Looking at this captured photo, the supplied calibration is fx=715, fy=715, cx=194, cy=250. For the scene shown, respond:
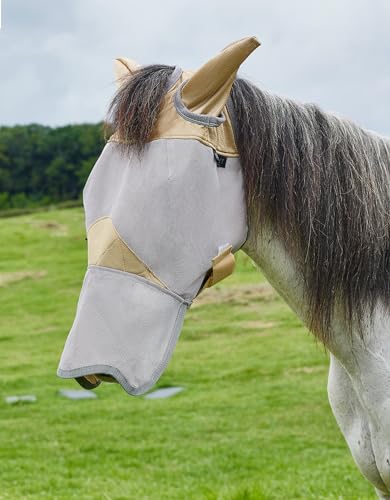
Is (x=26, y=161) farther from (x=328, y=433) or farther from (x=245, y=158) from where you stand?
(x=245, y=158)

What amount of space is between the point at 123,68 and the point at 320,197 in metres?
0.69

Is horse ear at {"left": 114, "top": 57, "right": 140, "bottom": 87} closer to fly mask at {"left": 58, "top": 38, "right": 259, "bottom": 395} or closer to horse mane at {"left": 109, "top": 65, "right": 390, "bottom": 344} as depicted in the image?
horse mane at {"left": 109, "top": 65, "right": 390, "bottom": 344}

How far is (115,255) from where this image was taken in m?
1.81

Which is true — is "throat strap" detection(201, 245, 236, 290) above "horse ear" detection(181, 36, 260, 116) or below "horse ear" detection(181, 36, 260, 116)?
below

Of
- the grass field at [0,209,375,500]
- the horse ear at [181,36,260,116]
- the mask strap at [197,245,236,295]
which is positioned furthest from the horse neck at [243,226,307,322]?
the grass field at [0,209,375,500]

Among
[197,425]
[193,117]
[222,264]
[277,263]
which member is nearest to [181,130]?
[193,117]

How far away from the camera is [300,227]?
2.01 meters

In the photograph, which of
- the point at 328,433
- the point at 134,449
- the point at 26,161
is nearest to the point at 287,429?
the point at 328,433

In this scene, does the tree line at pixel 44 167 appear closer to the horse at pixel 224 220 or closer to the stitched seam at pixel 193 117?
the horse at pixel 224 220

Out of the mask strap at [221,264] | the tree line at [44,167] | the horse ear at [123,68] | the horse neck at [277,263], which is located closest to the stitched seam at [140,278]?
the mask strap at [221,264]

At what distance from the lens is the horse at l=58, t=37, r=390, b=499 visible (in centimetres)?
180

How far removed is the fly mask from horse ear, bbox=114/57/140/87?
218 millimetres

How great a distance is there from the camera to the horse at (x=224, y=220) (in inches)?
70.9

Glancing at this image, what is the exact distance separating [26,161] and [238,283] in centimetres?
3673
